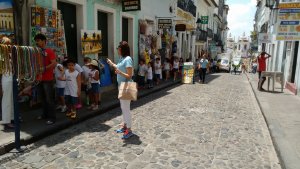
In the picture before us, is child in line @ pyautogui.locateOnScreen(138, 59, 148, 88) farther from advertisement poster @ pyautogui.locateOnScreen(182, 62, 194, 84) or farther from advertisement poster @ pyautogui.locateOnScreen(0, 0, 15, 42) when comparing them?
advertisement poster @ pyautogui.locateOnScreen(0, 0, 15, 42)

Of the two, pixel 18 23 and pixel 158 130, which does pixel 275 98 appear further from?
pixel 18 23

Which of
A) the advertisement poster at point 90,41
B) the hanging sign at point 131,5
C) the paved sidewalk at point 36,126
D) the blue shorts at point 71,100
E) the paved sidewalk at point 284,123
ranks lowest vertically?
the paved sidewalk at point 284,123

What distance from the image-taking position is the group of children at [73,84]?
6.29 m

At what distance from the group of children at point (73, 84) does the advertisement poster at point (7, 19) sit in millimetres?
1320

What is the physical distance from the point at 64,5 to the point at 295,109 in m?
7.88

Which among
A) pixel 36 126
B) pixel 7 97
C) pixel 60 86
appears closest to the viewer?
pixel 7 97

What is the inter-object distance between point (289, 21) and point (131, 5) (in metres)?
5.85

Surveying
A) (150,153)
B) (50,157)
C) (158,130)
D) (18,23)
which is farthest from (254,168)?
(18,23)

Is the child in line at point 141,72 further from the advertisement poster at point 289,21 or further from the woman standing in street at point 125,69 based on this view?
the woman standing in street at point 125,69

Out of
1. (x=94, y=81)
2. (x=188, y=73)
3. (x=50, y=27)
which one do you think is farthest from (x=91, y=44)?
(x=188, y=73)

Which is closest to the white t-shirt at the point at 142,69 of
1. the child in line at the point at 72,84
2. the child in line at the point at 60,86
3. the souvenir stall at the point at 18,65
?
the child in line at the point at 60,86

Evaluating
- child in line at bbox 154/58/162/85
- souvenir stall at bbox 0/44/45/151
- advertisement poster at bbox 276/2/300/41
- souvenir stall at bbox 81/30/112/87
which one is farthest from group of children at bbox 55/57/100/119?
advertisement poster at bbox 276/2/300/41

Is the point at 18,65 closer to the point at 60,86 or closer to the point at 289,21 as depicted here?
the point at 60,86

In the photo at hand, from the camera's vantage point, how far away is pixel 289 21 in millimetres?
8391
